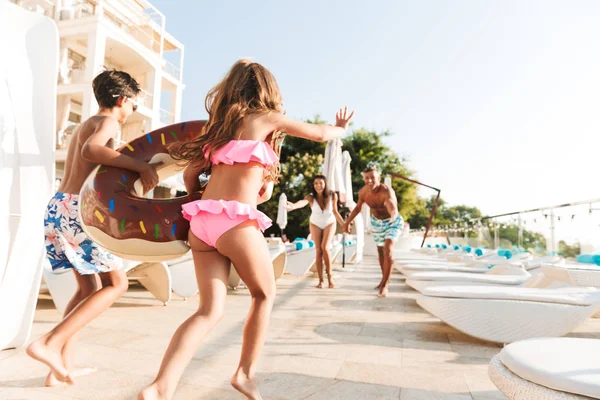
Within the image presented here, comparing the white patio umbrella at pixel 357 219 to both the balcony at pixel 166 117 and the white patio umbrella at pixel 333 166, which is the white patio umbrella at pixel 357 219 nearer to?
the white patio umbrella at pixel 333 166

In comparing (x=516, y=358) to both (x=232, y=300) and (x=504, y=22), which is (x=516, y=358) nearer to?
(x=232, y=300)

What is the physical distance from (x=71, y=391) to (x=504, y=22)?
539 inches

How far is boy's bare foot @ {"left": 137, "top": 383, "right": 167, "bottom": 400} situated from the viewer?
1301 mm

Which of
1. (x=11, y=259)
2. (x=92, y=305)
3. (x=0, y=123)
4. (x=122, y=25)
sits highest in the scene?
(x=122, y=25)

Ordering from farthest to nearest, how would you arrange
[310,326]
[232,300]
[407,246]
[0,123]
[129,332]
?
1. [407,246]
2. [232,300]
3. [310,326]
4. [129,332]
5. [0,123]

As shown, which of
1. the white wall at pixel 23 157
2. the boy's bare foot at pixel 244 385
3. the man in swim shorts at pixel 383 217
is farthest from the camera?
the man in swim shorts at pixel 383 217

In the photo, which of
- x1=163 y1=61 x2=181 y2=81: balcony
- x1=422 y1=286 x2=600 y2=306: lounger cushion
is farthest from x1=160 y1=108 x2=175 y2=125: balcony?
x1=422 y1=286 x2=600 y2=306: lounger cushion

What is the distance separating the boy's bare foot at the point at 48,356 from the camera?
6.01ft

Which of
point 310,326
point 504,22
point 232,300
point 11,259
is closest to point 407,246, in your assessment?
point 504,22

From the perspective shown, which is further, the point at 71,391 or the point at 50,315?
the point at 50,315

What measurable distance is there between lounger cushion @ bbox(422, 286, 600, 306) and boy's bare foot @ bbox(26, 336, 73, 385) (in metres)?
2.33

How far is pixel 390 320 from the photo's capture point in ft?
12.5

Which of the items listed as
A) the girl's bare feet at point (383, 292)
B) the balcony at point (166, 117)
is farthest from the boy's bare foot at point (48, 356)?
the balcony at point (166, 117)

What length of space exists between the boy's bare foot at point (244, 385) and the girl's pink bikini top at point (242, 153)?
0.87m
